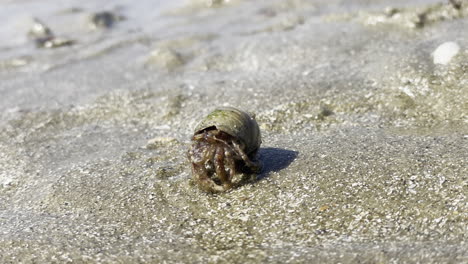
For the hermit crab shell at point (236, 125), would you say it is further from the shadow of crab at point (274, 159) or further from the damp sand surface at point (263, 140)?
the damp sand surface at point (263, 140)

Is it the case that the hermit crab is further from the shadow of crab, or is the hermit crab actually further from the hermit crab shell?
the shadow of crab

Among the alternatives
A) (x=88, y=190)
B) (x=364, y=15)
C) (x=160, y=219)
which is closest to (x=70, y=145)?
(x=88, y=190)

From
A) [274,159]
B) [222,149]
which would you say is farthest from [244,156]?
[274,159]

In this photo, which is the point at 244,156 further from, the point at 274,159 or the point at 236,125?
the point at 274,159

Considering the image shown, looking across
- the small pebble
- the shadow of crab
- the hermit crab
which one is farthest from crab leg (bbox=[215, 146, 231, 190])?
the small pebble

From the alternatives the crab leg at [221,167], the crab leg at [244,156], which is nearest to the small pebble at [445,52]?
the crab leg at [244,156]

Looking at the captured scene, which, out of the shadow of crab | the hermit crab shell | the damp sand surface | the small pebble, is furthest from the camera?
the small pebble

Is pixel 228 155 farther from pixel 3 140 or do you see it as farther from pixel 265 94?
pixel 3 140
